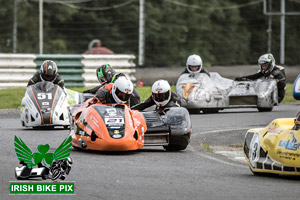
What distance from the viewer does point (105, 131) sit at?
33.5 feet

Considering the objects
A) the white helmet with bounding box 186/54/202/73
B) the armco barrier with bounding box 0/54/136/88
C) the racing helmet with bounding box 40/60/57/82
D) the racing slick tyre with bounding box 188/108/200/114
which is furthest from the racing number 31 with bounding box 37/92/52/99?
the armco barrier with bounding box 0/54/136/88

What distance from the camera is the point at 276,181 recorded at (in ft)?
26.9

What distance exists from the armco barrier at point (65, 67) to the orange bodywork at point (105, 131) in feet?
32.3

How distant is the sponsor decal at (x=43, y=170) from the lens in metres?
7.11

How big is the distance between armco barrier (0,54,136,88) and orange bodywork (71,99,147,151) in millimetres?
9841

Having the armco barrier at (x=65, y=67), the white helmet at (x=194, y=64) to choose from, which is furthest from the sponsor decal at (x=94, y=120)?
the armco barrier at (x=65, y=67)

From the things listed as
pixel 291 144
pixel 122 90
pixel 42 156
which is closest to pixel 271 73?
pixel 122 90

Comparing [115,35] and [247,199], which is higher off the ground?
[115,35]

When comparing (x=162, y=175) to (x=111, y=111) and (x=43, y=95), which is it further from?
(x=43, y=95)

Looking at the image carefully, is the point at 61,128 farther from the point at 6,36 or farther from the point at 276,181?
the point at 6,36

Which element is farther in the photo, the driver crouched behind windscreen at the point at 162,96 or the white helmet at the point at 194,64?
the white helmet at the point at 194,64

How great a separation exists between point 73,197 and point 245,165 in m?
3.00

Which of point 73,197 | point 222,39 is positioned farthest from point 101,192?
point 222,39

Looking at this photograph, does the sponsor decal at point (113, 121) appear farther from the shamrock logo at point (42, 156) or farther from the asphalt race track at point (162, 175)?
the shamrock logo at point (42, 156)
